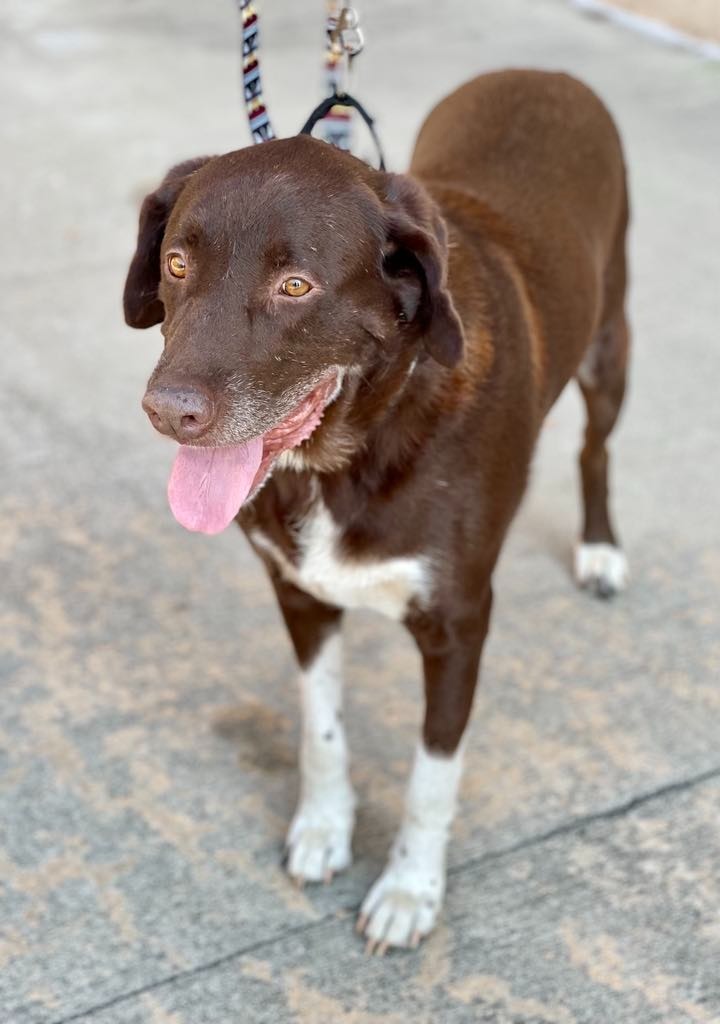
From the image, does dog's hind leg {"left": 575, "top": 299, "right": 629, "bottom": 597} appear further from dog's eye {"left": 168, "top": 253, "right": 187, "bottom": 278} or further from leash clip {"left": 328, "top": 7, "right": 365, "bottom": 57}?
dog's eye {"left": 168, "top": 253, "right": 187, "bottom": 278}

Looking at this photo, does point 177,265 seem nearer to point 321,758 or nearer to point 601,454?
point 321,758

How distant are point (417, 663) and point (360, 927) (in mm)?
809

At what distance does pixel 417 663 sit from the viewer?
3.05 meters

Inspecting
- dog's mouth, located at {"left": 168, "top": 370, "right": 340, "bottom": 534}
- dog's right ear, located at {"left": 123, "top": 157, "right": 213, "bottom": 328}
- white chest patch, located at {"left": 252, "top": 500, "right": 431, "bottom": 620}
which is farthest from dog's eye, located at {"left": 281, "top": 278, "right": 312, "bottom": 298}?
white chest patch, located at {"left": 252, "top": 500, "right": 431, "bottom": 620}

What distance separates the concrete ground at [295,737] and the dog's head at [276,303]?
0.98 metres

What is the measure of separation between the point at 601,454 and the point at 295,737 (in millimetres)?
1110

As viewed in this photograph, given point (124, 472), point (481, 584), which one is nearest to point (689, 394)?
point (124, 472)

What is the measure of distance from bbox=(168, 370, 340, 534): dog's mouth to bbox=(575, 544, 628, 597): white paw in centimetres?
154

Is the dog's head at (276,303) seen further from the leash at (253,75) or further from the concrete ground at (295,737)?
the concrete ground at (295,737)

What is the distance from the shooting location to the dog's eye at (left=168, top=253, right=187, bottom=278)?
1813 mm

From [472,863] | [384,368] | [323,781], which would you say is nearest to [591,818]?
[472,863]

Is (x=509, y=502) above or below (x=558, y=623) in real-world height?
above

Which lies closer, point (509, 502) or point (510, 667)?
point (509, 502)

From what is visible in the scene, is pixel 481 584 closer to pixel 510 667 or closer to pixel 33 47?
pixel 510 667
